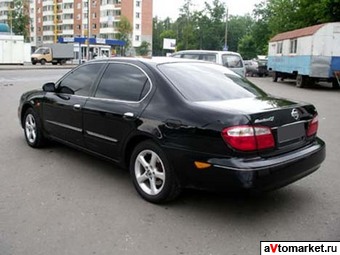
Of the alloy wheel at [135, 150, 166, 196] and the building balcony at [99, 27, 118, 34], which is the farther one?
the building balcony at [99, 27, 118, 34]

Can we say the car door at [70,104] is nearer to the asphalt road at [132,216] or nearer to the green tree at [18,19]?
the asphalt road at [132,216]

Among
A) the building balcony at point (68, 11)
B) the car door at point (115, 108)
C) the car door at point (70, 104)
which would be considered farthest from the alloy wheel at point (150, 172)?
the building balcony at point (68, 11)

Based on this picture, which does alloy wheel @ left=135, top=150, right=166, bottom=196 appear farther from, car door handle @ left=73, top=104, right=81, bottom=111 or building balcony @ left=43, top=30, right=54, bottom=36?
building balcony @ left=43, top=30, right=54, bottom=36

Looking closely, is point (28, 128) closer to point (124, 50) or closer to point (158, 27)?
point (124, 50)

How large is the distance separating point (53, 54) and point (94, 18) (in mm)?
46741

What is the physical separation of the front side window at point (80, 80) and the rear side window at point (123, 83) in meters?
0.26

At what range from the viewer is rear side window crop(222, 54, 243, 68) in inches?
606

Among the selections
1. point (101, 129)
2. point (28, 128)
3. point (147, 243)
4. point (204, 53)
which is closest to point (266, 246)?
point (147, 243)

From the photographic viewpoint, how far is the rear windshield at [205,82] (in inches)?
177

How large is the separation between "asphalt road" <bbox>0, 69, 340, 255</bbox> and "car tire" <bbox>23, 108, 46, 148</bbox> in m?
0.83

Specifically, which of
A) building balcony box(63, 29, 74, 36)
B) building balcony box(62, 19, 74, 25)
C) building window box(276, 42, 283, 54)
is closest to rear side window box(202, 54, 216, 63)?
building window box(276, 42, 283, 54)

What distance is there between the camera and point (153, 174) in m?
4.45

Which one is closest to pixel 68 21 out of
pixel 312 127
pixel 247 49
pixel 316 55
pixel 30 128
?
pixel 247 49

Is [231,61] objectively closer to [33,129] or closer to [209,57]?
[209,57]
